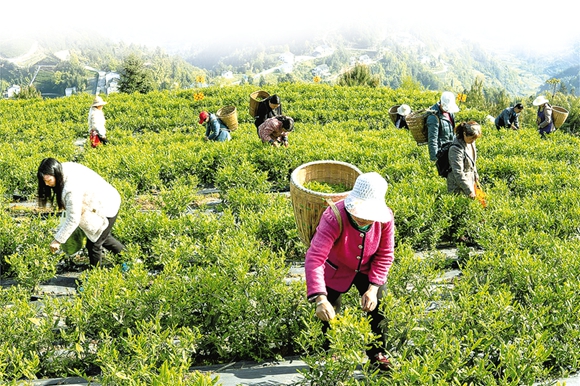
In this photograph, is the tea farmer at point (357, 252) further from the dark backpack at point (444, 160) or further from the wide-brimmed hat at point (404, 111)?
the wide-brimmed hat at point (404, 111)

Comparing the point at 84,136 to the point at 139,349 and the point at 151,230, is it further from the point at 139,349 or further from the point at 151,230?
the point at 139,349

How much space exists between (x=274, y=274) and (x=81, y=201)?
7.28 feet

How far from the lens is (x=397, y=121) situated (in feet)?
42.9

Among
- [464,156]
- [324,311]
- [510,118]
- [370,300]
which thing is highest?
[464,156]

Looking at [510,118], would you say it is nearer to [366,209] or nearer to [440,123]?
[440,123]

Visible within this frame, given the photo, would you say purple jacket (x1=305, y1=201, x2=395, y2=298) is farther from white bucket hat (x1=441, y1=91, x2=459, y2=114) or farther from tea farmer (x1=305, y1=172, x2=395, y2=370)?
white bucket hat (x1=441, y1=91, x2=459, y2=114)

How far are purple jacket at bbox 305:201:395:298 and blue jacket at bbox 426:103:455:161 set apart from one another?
393 centimetres

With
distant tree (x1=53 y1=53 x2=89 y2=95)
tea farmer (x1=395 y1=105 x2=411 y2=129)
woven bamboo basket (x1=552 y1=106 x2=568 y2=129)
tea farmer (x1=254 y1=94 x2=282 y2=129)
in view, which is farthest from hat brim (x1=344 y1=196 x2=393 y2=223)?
distant tree (x1=53 y1=53 x2=89 y2=95)

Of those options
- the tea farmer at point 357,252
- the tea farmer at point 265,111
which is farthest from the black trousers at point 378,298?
the tea farmer at point 265,111

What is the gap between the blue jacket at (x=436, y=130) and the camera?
6832 mm

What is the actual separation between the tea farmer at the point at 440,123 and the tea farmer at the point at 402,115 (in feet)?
17.5

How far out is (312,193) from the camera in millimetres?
4086

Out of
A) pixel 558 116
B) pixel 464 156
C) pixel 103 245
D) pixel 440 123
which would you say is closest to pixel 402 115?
pixel 558 116

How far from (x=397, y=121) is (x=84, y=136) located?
9768mm
